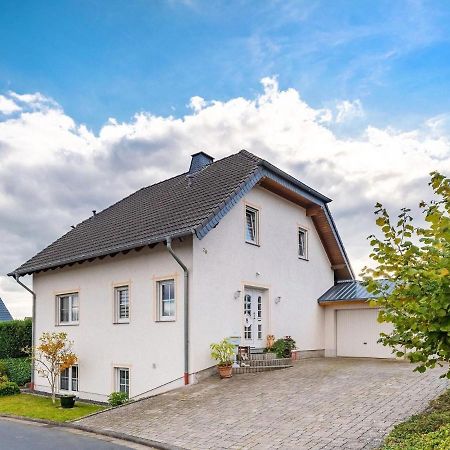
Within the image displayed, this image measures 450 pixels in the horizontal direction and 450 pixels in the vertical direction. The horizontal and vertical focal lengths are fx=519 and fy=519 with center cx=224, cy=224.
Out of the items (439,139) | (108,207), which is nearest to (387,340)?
(439,139)

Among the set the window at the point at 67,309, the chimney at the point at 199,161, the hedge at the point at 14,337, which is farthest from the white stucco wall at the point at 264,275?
the hedge at the point at 14,337

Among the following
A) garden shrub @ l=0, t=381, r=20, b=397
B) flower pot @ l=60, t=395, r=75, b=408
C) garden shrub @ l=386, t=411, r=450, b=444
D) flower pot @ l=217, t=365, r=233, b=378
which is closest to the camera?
garden shrub @ l=386, t=411, r=450, b=444

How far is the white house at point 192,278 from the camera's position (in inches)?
562

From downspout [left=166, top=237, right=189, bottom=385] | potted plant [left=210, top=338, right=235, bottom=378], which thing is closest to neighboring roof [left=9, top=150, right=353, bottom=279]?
downspout [left=166, top=237, right=189, bottom=385]

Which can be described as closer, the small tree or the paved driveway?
the paved driveway

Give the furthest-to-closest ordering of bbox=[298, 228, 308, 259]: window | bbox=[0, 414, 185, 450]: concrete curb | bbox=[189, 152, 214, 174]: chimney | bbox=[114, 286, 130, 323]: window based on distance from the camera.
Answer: bbox=[189, 152, 214, 174]: chimney, bbox=[298, 228, 308, 259]: window, bbox=[114, 286, 130, 323]: window, bbox=[0, 414, 185, 450]: concrete curb

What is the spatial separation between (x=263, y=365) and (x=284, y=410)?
15.8 feet

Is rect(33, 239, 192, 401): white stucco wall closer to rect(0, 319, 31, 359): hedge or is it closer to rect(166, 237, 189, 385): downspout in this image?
rect(166, 237, 189, 385): downspout

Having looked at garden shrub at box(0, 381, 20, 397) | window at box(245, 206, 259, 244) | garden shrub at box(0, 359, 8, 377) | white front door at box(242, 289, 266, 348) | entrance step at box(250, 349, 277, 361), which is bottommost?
garden shrub at box(0, 381, 20, 397)

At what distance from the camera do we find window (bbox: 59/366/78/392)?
1759 centimetres

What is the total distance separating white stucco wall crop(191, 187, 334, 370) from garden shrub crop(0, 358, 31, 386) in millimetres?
9401

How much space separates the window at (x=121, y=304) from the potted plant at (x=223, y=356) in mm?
3332

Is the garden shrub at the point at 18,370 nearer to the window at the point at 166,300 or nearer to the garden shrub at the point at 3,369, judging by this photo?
the garden shrub at the point at 3,369

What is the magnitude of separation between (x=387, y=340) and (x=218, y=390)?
766cm
